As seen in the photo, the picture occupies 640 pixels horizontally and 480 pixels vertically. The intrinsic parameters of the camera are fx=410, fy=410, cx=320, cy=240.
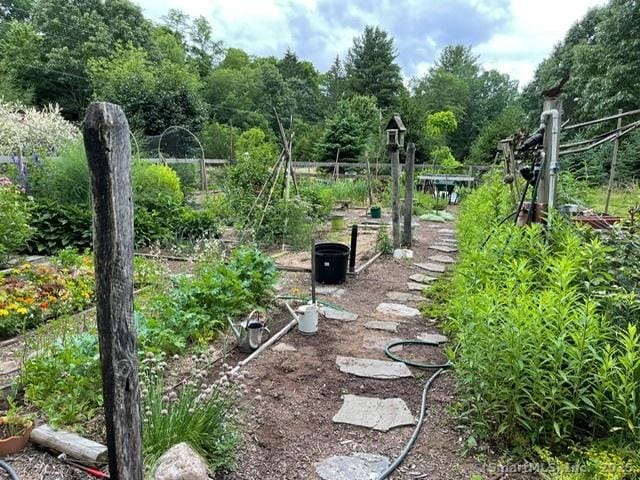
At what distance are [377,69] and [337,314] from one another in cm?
2629

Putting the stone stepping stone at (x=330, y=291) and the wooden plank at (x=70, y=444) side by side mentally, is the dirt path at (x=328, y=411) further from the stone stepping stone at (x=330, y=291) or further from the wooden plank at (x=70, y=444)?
the stone stepping stone at (x=330, y=291)

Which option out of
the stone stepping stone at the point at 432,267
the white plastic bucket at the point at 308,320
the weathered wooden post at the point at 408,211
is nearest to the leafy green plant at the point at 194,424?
the white plastic bucket at the point at 308,320

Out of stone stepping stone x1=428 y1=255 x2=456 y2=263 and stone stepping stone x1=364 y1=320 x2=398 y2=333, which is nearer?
stone stepping stone x1=364 y1=320 x2=398 y2=333

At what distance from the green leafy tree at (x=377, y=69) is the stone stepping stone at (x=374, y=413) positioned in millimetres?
26311

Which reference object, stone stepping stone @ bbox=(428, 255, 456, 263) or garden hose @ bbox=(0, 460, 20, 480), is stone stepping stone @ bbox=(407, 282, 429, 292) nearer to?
stone stepping stone @ bbox=(428, 255, 456, 263)

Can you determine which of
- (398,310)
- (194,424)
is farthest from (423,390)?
(398,310)

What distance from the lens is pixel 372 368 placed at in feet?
9.37

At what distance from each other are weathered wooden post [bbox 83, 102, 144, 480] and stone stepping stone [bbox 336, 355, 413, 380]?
1.65m

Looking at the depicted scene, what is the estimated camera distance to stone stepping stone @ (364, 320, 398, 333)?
3.55 metres

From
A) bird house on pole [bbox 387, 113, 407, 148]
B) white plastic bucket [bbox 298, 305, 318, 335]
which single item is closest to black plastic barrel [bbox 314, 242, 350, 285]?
white plastic bucket [bbox 298, 305, 318, 335]

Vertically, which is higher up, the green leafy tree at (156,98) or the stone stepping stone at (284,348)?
the green leafy tree at (156,98)

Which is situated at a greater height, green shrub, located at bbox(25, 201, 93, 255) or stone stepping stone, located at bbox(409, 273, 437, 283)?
green shrub, located at bbox(25, 201, 93, 255)

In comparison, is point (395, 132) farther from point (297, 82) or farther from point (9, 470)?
point (297, 82)

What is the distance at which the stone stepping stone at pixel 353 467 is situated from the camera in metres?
1.84
